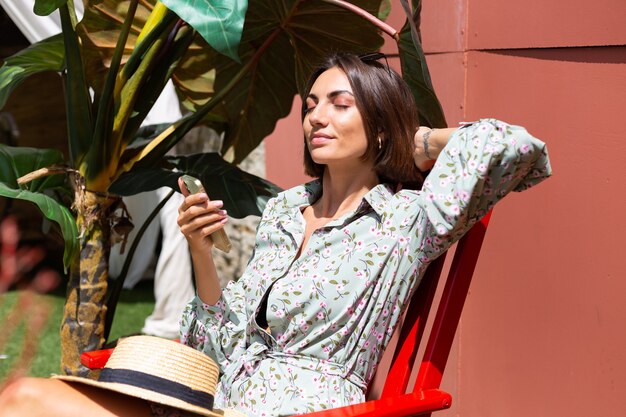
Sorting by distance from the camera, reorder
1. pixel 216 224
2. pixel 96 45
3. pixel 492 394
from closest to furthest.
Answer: pixel 216 224
pixel 492 394
pixel 96 45

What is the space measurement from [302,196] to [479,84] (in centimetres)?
83

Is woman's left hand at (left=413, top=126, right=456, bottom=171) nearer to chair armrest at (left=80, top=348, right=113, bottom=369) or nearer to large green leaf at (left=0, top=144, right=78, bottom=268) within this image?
chair armrest at (left=80, top=348, right=113, bottom=369)

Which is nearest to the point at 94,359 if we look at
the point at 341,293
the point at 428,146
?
the point at 341,293

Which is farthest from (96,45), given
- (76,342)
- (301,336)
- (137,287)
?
(137,287)

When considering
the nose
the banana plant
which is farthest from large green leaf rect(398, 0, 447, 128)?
the nose

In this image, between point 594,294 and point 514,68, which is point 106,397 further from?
point 514,68

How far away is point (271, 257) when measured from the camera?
8.05 feet

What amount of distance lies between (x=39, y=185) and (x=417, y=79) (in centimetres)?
127

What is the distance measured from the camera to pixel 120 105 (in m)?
3.11

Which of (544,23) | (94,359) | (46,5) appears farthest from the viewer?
(544,23)

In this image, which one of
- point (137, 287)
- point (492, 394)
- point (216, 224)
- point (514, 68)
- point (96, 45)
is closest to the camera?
point (216, 224)

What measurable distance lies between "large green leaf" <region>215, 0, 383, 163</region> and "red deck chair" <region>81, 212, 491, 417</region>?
1097mm

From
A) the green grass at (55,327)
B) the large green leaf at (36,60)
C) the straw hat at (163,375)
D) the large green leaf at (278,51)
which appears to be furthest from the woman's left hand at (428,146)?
the green grass at (55,327)

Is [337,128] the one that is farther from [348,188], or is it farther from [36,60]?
[36,60]
